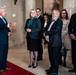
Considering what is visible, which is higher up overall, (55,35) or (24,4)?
(24,4)

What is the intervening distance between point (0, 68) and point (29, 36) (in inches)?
42.6

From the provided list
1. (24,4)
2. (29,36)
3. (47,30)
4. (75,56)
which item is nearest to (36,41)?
(29,36)

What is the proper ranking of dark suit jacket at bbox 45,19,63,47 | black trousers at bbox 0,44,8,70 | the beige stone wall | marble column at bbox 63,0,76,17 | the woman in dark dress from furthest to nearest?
the beige stone wall
marble column at bbox 63,0,76,17
the woman in dark dress
black trousers at bbox 0,44,8,70
dark suit jacket at bbox 45,19,63,47

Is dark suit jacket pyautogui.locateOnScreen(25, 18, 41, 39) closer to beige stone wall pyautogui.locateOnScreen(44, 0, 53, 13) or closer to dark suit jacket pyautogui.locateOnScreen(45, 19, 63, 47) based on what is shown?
dark suit jacket pyautogui.locateOnScreen(45, 19, 63, 47)

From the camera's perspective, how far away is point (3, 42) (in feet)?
17.6

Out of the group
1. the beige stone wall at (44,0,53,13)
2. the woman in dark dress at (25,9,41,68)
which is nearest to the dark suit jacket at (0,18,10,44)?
the woman in dark dress at (25,9,41,68)

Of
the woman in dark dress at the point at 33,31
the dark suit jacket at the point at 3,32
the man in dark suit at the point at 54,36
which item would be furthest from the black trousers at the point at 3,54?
the man in dark suit at the point at 54,36

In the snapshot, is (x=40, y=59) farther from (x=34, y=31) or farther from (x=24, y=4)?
(x=24, y=4)

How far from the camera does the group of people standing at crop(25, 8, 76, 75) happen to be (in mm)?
4996

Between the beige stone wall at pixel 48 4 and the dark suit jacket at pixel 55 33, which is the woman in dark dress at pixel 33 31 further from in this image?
the beige stone wall at pixel 48 4

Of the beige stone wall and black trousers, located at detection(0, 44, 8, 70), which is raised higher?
the beige stone wall

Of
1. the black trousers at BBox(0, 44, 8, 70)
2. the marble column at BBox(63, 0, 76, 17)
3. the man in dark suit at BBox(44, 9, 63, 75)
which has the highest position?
the marble column at BBox(63, 0, 76, 17)

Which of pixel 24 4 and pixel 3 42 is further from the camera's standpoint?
pixel 24 4

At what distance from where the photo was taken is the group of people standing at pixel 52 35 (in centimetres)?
500
